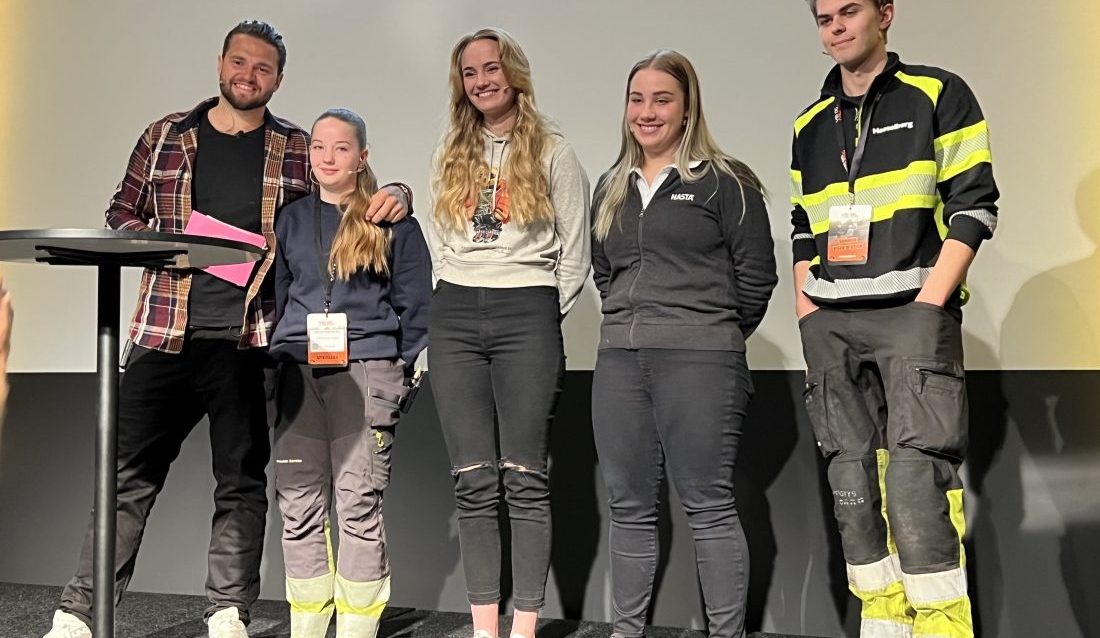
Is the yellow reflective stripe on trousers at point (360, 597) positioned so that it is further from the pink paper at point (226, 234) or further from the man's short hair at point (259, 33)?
the man's short hair at point (259, 33)

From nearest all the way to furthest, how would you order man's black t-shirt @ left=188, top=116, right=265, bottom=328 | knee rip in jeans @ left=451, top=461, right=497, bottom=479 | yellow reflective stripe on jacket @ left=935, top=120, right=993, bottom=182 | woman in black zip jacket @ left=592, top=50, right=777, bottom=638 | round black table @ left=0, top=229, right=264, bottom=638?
1. round black table @ left=0, top=229, right=264, bottom=638
2. yellow reflective stripe on jacket @ left=935, top=120, right=993, bottom=182
3. woman in black zip jacket @ left=592, top=50, right=777, bottom=638
4. knee rip in jeans @ left=451, top=461, right=497, bottom=479
5. man's black t-shirt @ left=188, top=116, right=265, bottom=328

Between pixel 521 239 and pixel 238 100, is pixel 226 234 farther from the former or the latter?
pixel 521 239

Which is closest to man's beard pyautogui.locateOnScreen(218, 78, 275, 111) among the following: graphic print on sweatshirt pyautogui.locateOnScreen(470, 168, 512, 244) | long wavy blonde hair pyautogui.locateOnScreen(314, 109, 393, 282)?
long wavy blonde hair pyautogui.locateOnScreen(314, 109, 393, 282)

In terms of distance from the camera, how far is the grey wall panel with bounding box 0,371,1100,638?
255 cm

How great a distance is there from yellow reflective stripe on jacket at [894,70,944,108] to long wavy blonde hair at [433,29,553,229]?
83 cm

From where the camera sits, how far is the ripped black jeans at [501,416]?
2346 millimetres

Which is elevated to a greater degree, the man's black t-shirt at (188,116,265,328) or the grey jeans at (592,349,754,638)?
the man's black t-shirt at (188,116,265,328)

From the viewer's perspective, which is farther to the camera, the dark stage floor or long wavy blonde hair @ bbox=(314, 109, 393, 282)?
the dark stage floor

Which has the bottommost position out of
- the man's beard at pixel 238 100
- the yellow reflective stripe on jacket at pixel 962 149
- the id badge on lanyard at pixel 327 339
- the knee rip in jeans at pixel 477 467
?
the knee rip in jeans at pixel 477 467

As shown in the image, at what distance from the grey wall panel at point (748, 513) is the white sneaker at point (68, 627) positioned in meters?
0.87

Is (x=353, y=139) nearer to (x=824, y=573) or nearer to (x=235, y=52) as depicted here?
(x=235, y=52)

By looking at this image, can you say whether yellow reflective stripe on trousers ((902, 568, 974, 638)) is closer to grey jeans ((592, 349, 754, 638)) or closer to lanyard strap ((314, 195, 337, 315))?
grey jeans ((592, 349, 754, 638))

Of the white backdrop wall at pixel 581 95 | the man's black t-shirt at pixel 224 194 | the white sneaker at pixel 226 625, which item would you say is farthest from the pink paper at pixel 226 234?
the white sneaker at pixel 226 625

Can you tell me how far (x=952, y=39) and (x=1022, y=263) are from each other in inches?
25.2
